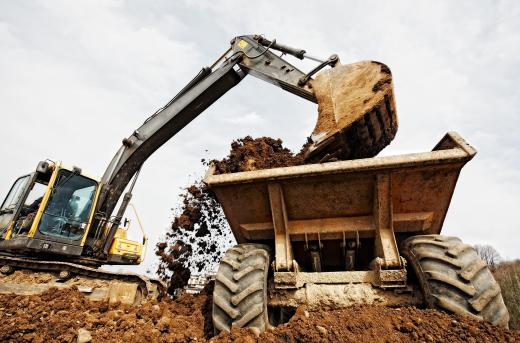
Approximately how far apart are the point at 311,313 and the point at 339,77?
280 cm

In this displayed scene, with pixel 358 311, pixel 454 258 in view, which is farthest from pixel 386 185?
pixel 358 311

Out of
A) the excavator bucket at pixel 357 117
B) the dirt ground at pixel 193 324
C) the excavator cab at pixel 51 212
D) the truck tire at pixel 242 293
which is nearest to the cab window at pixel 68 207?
the excavator cab at pixel 51 212

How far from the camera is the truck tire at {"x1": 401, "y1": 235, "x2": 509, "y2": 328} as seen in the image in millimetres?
2309

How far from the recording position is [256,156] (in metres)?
5.02

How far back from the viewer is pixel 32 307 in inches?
168

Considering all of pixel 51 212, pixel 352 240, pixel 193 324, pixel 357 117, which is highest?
pixel 357 117

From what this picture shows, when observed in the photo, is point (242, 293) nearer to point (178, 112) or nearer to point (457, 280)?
point (457, 280)

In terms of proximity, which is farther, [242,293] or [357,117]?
[357,117]

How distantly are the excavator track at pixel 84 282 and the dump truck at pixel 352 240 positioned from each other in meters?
3.41

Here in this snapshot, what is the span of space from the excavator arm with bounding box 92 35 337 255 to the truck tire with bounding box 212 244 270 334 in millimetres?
3277

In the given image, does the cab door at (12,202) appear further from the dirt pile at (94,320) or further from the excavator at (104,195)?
the dirt pile at (94,320)

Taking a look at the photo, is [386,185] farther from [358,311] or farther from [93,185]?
[93,185]

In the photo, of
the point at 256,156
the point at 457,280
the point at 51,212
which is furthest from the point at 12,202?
the point at 457,280

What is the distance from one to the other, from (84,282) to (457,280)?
5818 mm
